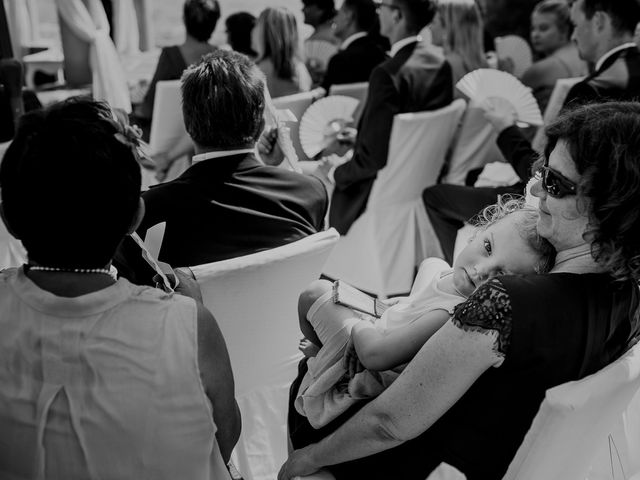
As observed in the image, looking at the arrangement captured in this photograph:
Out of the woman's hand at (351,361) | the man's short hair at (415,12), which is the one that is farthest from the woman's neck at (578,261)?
the man's short hair at (415,12)

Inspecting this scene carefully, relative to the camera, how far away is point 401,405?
143 centimetres

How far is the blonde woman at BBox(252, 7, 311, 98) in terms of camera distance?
14.3ft

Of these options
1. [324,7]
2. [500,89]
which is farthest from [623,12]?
[324,7]

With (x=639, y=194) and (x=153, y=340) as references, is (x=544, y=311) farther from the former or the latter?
(x=153, y=340)

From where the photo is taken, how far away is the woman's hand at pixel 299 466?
1674 mm

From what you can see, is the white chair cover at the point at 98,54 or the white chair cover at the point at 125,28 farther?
the white chair cover at the point at 125,28

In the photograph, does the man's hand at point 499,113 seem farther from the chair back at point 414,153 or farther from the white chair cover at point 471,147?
the white chair cover at point 471,147

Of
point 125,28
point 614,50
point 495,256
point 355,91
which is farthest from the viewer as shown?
point 125,28

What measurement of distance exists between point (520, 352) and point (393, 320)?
427 millimetres

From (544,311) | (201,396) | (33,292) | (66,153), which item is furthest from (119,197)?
(544,311)

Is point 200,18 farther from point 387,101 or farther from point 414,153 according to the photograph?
point 414,153

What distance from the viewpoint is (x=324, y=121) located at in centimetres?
413

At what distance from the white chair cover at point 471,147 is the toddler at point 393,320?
232cm

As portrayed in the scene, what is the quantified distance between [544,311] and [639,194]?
27 cm
